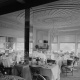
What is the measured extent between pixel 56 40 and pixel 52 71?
519 centimetres

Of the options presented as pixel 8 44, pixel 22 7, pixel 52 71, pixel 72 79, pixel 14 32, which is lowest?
pixel 72 79

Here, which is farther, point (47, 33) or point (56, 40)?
point (47, 33)

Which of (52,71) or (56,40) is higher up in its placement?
(56,40)

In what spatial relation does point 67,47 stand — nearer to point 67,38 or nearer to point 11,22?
point 67,38

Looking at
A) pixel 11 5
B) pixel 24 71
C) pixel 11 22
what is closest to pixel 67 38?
pixel 11 22

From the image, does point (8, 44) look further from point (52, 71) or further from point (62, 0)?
point (62, 0)

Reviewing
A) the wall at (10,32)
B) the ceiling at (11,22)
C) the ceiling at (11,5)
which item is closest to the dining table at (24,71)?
the ceiling at (11,5)

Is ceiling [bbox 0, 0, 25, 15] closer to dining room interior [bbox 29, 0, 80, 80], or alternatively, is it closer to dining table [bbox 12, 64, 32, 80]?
dining room interior [bbox 29, 0, 80, 80]

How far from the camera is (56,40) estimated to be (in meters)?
8.38

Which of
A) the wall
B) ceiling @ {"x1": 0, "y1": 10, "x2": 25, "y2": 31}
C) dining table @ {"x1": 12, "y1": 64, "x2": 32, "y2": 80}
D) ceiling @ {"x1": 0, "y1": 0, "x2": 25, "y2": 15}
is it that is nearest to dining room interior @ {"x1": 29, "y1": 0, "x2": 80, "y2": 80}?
ceiling @ {"x1": 0, "y1": 10, "x2": 25, "y2": 31}

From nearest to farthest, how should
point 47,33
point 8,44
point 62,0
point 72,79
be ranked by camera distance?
point 62,0 < point 72,79 < point 8,44 < point 47,33

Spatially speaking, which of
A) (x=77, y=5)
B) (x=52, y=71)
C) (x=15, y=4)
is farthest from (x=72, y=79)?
(x=15, y=4)

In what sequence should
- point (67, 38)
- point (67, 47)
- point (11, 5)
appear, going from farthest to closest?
point (67, 47)
point (67, 38)
point (11, 5)

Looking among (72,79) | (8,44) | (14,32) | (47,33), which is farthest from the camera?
(47,33)
